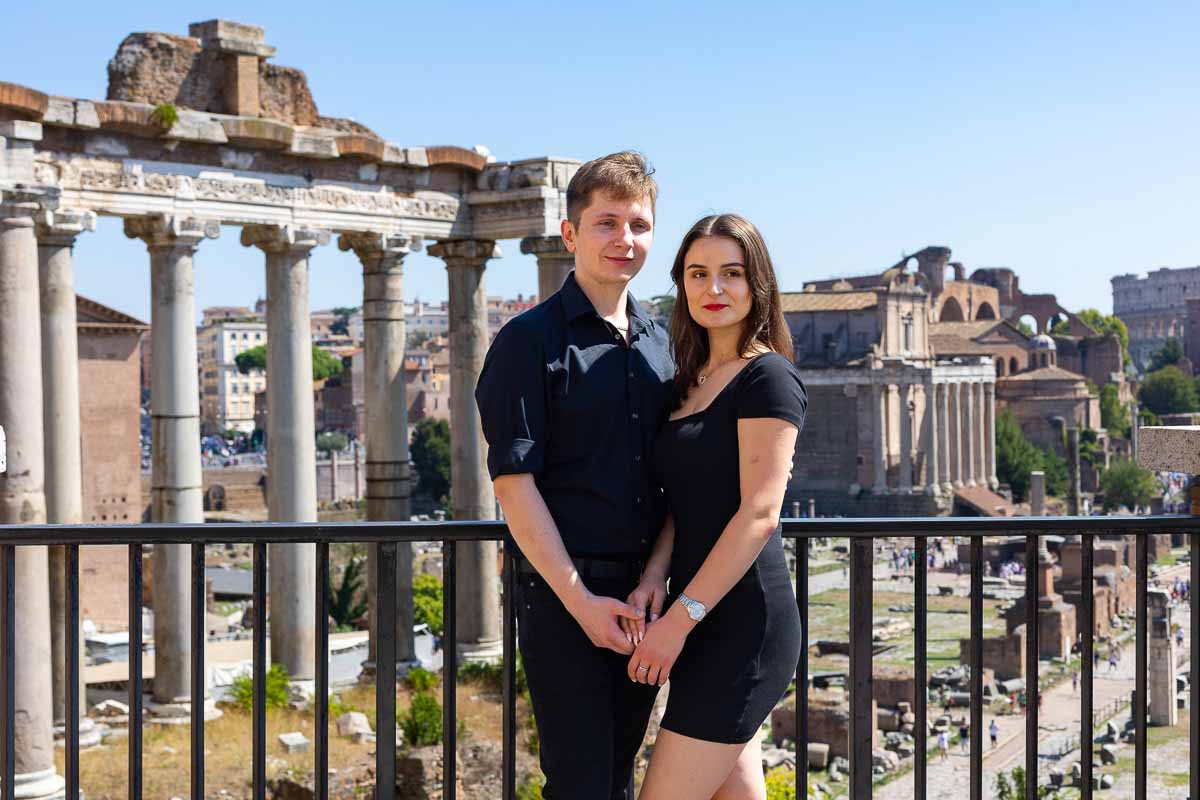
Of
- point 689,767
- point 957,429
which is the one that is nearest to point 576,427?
point 689,767

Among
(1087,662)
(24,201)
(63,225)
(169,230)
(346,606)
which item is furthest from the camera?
(346,606)

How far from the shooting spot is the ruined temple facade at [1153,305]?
151m

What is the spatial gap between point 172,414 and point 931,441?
65.1 m

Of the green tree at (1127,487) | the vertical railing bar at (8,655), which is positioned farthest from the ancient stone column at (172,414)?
the green tree at (1127,487)

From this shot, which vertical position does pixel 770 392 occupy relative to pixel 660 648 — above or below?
above

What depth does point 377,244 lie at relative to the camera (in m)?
13.4

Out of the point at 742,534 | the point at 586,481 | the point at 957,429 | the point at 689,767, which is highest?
the point at 586,481

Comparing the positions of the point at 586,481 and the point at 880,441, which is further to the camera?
the point at 880,441

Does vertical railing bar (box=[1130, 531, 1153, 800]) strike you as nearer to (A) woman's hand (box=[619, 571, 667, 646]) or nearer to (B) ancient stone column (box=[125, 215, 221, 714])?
(A) woman's hand (box=[619, 571, 667, 646])

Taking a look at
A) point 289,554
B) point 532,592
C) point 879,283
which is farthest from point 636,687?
point 879,283

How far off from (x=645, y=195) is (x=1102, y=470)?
70.9 metres

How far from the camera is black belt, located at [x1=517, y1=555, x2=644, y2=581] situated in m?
3.12

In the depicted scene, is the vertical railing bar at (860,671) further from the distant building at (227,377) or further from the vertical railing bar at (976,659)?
the distant building at (227,377)

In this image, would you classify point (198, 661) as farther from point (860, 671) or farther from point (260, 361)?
point (260, 361)
